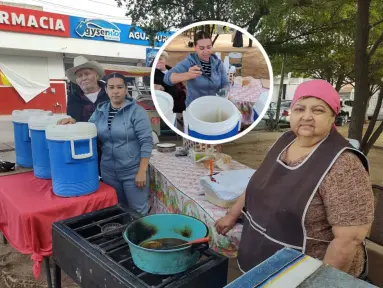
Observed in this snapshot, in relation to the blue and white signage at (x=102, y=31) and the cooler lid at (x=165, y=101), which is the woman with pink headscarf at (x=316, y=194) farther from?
the blue and white signage at (x=102, y=31)

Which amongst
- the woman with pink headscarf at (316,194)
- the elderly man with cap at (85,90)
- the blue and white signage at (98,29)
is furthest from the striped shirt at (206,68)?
the blue and white signage at (98,29)

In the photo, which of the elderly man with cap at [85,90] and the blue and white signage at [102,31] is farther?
the blue and white signage at [102,31]

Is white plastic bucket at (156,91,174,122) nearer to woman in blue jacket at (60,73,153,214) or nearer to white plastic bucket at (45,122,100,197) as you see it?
white plastic bucket at (45,122,100,197)

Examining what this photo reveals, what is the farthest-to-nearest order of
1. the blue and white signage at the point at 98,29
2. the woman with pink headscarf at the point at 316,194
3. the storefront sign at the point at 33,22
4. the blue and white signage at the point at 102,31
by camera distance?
the blue and white signage at the point at 98,29, the blue and white signage at the point at 102,31, the storefront sign at the point at 33,22, the woman with pink headscarf at the point at 316,194

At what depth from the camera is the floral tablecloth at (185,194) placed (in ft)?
5.57

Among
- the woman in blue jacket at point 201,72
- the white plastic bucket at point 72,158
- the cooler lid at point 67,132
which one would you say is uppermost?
the woman in blue jacket at point 201,72

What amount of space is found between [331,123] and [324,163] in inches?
6.6

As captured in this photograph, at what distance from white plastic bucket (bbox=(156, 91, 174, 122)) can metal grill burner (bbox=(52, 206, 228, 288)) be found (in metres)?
0.56

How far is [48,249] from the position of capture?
1.83m

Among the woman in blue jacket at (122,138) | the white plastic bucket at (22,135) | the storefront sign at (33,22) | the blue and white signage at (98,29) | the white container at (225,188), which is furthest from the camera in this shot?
the blue and white signage at (98,29)

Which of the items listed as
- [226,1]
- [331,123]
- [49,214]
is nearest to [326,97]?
[331,123]

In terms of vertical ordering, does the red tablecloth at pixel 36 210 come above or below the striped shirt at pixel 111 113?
below

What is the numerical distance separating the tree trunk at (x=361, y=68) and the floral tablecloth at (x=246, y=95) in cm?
→ 170

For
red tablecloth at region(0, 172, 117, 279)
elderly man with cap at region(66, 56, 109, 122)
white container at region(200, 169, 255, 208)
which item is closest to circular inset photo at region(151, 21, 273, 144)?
white container at region(200, 169, 255, 208)
